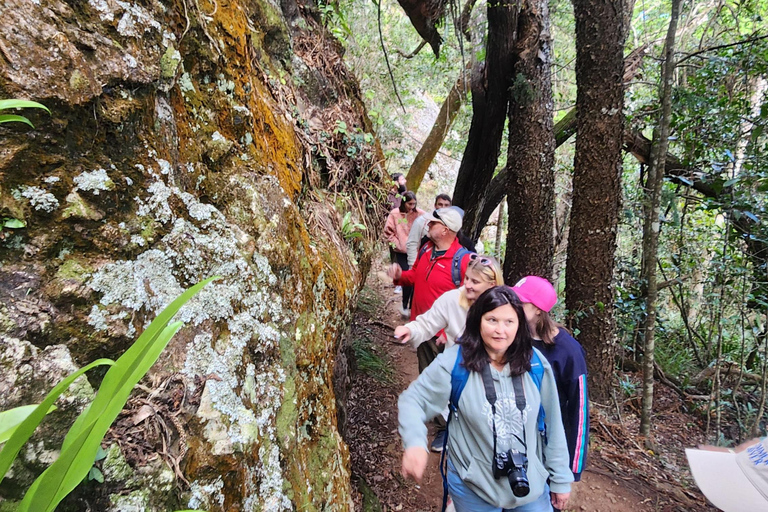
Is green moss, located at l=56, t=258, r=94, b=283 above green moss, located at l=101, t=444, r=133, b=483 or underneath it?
above

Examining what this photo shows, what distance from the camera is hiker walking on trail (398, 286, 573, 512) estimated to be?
1.82 meters

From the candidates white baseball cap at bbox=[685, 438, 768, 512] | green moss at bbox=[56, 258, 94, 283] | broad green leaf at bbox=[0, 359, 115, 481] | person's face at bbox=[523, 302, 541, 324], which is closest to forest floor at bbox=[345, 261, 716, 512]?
person's face at bbox=[523, 302, 541, 324]

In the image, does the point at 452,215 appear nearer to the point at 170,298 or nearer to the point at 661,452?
the point at 170,298

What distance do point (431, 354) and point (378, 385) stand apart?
3.75ft

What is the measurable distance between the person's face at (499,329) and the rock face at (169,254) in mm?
904

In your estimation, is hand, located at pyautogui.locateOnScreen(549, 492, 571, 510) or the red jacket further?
the red jacket

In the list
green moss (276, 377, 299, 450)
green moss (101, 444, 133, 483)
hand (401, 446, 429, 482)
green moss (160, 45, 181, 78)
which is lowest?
hand (401, 446, 429, 482)

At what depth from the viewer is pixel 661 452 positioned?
14.5ft

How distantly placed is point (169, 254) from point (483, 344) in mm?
1486

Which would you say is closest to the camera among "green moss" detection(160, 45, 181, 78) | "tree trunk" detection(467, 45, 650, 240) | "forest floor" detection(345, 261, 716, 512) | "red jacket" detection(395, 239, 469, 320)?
"green moss" detection(160, 45, 181, 78)

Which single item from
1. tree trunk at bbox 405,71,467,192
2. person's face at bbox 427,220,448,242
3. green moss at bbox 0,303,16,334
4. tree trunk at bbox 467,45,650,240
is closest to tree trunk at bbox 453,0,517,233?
tree trunk at bbox 467,45,650,240

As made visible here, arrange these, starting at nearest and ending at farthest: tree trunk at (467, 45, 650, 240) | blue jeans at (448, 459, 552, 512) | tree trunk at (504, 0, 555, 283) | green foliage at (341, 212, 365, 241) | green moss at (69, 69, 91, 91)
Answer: green moss at (69, 69, 91, 91) < blue jeans at (448, 459, 552, 512) < green foliage at (341, 212, 365, 241) < tree trunk at (504, 0, 555, 283) < tree trunk at (467, 45, 650, 240)

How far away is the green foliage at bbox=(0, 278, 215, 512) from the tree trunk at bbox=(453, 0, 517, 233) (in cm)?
535

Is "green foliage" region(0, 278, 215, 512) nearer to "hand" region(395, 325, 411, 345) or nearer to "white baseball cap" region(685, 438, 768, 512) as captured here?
"hand" region(395, 325, 411, 345)
